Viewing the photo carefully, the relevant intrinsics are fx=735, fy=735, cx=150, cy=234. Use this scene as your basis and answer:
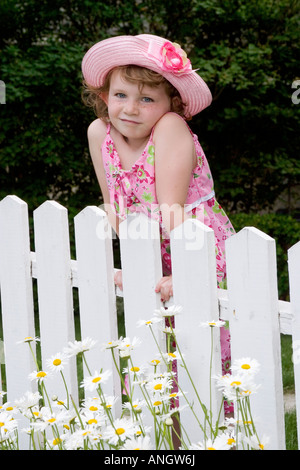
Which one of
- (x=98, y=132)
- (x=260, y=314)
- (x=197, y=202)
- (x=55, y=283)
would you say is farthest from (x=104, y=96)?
(x=260, y=314)

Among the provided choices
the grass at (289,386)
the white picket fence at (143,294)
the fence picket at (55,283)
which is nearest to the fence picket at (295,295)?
the white picket fence at (143,294)

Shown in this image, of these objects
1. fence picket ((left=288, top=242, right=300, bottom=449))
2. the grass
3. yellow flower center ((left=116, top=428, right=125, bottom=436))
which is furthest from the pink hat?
the grass

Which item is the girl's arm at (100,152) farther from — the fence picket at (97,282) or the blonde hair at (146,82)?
the fence picket at (97,282)

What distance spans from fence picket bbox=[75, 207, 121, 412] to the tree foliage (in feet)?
9.17

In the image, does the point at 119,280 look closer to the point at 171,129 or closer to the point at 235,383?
the point at 171,129

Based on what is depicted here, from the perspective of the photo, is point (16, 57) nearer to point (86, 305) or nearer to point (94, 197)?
point (94, 197)

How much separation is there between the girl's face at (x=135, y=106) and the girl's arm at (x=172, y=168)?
59 mm

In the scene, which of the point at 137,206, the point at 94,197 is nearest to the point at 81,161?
the point at 94,197

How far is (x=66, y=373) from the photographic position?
2592 mm

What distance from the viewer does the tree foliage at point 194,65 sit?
205 inches

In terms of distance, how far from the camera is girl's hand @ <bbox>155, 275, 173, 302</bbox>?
7.20 ft

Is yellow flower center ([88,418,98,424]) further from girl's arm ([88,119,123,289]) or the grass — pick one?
the grass

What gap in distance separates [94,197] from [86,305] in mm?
3514

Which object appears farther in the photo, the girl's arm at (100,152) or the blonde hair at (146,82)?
the girl's arm at (100,152)
